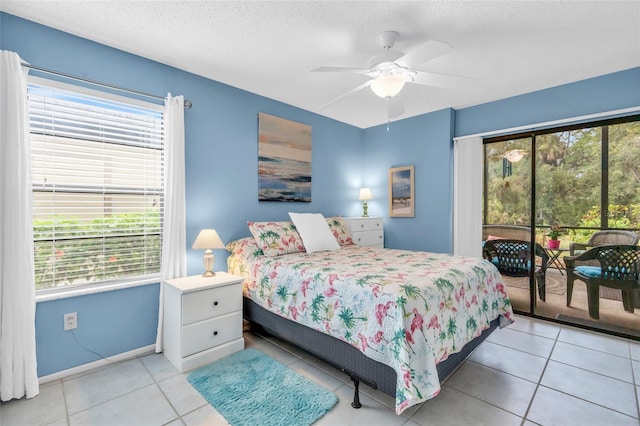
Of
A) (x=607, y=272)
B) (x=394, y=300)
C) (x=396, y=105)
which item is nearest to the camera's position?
(x=394, y=300)

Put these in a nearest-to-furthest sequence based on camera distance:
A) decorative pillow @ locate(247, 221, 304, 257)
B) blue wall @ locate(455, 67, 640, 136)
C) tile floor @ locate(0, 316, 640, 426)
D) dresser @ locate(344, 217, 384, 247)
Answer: tile floor @ locate(0, 316, 640, 426) → blue wall @ locate(455, 67, 640, 136) → decorative pillow @ locate(247, 221, 304, 257) → dresser @ locate(344, 217, 384, 247)

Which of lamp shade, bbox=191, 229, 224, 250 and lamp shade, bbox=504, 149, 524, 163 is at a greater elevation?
lamp shade, bbox=504, 149, 524, 163

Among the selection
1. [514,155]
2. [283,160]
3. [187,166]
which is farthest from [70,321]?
[514,155]

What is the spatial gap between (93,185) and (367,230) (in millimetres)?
3160

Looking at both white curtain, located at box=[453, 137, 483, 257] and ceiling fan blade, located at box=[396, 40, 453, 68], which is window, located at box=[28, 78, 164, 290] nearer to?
ceiling fan blade, located at box=[396, 40, 453, 68]

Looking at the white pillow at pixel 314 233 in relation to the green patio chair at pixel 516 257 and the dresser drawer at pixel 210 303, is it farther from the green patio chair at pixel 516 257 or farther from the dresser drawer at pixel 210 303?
the green patio chair at pixel 516 257

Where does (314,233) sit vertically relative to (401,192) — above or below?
below

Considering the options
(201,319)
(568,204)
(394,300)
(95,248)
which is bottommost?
(201,319)

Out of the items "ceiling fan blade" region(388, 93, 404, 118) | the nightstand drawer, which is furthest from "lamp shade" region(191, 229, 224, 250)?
"ceiling fan blade" region(388, 93, 404, 118)

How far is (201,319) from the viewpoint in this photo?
2.37m

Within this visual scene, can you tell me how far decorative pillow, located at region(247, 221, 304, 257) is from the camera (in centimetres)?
297

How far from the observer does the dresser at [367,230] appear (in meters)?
4.09

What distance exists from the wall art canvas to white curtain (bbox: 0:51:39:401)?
195 centimetres

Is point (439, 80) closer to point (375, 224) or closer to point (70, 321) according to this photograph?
point (375, 224)
